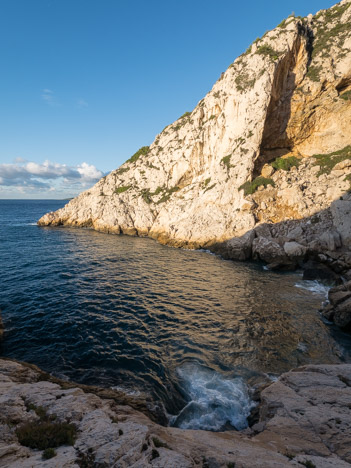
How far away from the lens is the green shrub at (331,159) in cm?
4000

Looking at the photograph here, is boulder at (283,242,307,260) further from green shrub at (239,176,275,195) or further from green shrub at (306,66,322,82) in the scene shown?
green shrub at (306,66,322,82)

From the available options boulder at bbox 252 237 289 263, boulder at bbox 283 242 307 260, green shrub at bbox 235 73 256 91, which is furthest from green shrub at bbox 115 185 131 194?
boulder at bbox 283 242 307 260

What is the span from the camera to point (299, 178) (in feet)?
138

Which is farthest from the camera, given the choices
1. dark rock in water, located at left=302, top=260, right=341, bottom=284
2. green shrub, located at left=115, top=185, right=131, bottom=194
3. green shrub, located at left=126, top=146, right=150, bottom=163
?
green shrub, located at left=126, top=146, right=150, bottom=163

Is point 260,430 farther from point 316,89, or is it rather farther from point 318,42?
point 318,42

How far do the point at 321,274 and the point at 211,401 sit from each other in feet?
77.3

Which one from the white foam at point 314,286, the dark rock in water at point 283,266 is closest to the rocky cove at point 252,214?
the dark rock in water at point 283,266

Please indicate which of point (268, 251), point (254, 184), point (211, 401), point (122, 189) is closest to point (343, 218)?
point (268, 251)

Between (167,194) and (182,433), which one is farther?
(167,194)

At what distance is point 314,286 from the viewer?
87.6ft

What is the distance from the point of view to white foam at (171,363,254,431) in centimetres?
1092

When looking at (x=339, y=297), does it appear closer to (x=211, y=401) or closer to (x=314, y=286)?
(x=314, y=286)

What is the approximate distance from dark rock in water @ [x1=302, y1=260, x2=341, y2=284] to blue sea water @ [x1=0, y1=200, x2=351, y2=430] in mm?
1477

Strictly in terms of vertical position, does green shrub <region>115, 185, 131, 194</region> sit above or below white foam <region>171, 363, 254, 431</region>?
above
